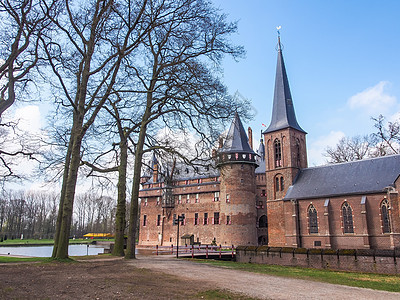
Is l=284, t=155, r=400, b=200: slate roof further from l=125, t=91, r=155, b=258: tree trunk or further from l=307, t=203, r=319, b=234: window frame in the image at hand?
l=125, t=91, r=155, b=258: tree trunk

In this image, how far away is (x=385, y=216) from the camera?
26.1 meters

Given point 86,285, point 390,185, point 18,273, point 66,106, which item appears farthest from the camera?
point 390,185

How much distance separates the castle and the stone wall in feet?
20.9

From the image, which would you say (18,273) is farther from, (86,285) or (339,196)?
(339,196)

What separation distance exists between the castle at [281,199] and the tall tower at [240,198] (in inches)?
4.3

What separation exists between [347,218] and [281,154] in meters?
9.81

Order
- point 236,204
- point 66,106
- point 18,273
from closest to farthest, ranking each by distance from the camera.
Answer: point 18,273
point 66,106
point 236,204

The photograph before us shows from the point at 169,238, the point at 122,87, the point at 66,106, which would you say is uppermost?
the point at 122,87

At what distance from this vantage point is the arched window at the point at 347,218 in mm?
28078

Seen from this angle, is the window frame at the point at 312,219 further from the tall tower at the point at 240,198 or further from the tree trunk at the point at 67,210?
the tree trunk at the point at 67,210

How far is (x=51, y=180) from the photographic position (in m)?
15.5

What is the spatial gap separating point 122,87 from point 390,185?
889 inches

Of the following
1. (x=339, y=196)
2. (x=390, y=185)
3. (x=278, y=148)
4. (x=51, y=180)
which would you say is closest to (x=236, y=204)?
(x=278, y=148)

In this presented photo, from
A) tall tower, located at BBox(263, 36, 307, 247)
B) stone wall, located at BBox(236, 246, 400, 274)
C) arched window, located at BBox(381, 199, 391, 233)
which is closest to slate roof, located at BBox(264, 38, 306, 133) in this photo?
tall tower, located at BBox(263, 36, 307, 247)
